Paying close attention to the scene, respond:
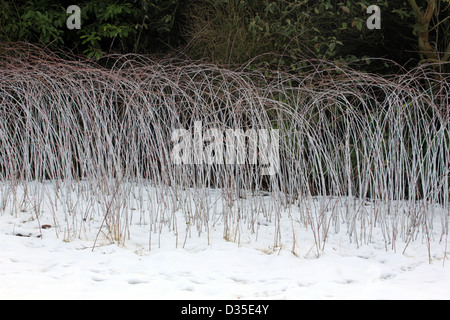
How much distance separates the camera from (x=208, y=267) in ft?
9.05

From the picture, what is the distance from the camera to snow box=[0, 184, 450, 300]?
2328 mm

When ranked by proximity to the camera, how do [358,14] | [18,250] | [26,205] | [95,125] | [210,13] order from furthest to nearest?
[210,13] → [358,14] → [26,205] → [95,125] → [18,250]

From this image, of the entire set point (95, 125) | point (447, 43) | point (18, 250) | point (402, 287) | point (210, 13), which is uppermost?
point (210, 13)

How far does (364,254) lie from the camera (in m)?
3.12

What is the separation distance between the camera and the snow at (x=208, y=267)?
233 cm

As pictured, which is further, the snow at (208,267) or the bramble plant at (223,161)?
the bramble plant at (223,161)

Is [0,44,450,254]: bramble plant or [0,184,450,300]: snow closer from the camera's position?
[0,184,450,300]: snow

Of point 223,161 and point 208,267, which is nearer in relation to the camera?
point 208,267

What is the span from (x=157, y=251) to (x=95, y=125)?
1040 millimetres

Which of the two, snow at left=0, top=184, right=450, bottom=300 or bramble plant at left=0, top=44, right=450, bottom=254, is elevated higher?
bramble plant at left=0, top=44, right=450, bottom=254

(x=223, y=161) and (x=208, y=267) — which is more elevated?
(x=223, y=161)

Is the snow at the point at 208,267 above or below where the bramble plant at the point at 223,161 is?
below
